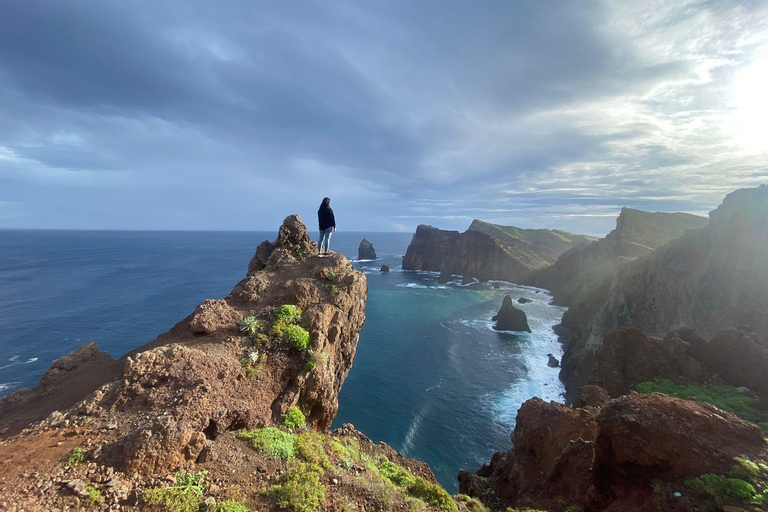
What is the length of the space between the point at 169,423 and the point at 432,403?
35.7m

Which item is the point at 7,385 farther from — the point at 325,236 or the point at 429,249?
the point at 429,249

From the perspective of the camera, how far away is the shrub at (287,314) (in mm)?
12198

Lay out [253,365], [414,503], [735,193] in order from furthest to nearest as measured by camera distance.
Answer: [735,193] < [253,365] < [414,503]

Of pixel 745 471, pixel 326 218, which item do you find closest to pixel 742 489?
pixel 745 471

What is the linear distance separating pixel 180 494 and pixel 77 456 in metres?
2.22

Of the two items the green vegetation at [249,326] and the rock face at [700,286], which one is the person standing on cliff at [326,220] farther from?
the rock face at [700,286]

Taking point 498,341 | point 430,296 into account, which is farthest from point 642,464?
point 430,296

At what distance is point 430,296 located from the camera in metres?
91.1

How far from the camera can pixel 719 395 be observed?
19.7 meters

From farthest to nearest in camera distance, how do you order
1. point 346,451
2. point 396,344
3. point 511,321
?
point 511,321
point 396,344
point 346,451

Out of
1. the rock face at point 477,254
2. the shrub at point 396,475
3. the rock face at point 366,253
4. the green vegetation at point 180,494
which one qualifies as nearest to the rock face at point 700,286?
the shrub at point 396,475

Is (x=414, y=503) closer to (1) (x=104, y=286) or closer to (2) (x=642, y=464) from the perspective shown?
(2) (x=642, y=464)

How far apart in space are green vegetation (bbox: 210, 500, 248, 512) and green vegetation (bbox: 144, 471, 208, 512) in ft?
1.10

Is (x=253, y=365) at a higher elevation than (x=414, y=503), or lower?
higher
